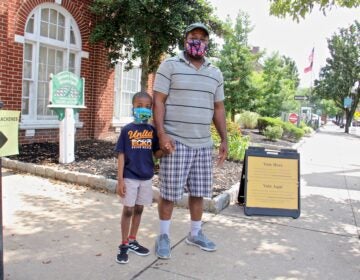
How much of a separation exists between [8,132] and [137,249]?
5.66 feet

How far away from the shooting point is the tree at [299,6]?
22.9 feet

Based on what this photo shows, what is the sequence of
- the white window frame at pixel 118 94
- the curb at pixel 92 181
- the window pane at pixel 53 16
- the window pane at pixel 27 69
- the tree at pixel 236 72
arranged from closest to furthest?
1. the curb at pixel 92 181
2. the window pane at pixel 27 69
3. the window pane at pixel 53 16
4. the white window frame at pixel 118 94
5. the tree at pixel 236 72

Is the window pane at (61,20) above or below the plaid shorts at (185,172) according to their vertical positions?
above

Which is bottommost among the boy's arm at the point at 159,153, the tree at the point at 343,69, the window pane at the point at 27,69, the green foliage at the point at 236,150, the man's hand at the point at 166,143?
the green foliage at the point at 236,150

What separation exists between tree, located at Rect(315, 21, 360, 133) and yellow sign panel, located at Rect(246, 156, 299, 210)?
1447 inches

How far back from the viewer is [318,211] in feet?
20.1

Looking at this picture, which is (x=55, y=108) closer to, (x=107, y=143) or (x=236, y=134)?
(x=107, y=143)

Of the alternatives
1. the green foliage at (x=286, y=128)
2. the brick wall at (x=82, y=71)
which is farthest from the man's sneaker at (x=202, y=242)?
the green foliage at (x=286, y=128)

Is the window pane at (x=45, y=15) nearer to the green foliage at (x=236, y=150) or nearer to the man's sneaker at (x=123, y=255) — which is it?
the green foliage at (x=236, y=150)

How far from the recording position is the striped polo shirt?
3.79m

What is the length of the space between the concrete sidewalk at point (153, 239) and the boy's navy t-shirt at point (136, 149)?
800 millimetres

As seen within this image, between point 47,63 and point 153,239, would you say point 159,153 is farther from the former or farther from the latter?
point 47,63

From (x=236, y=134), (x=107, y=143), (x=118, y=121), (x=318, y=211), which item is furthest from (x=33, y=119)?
→ (x=318, y=211)

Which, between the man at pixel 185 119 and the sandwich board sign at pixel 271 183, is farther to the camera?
the sandwich board sign at pixel 271 183
